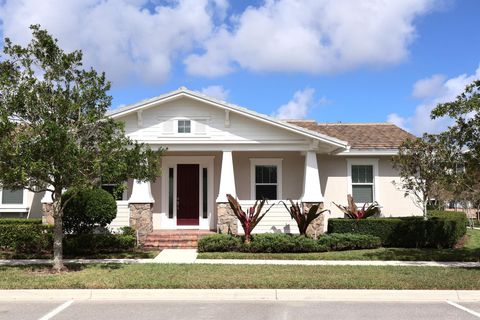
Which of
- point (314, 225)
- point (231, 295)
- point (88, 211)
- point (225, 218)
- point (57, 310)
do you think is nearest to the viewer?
point (57, 310)

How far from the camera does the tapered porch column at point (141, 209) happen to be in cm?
→ 1592

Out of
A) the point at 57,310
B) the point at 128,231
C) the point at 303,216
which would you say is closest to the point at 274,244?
the point at 303,216

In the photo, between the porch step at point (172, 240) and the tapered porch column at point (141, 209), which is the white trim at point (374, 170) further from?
the tapered porch column at point (141, 209)

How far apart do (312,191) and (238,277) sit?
24.0 ft

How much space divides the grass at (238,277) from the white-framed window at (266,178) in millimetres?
6780

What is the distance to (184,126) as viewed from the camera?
16.8 metres

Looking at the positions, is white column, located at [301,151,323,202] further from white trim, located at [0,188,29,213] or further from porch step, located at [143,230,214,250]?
white trim, located at [0,188,29,213]

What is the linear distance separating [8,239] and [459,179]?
12.6 meters

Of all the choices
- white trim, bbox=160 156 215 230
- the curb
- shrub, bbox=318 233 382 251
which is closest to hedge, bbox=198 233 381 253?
shrub, bbox=318 233 382 251

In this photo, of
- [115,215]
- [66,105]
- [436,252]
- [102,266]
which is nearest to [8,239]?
[115,215]

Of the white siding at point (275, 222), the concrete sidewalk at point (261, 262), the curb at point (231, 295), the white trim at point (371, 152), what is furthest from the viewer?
the white trim at point (371, 152)

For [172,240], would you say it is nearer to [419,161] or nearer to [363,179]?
[363,179]

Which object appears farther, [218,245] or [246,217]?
[246,217]

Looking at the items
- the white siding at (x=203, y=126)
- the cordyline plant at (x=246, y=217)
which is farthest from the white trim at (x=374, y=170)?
the cordyline plant at (x=246, y=217)
